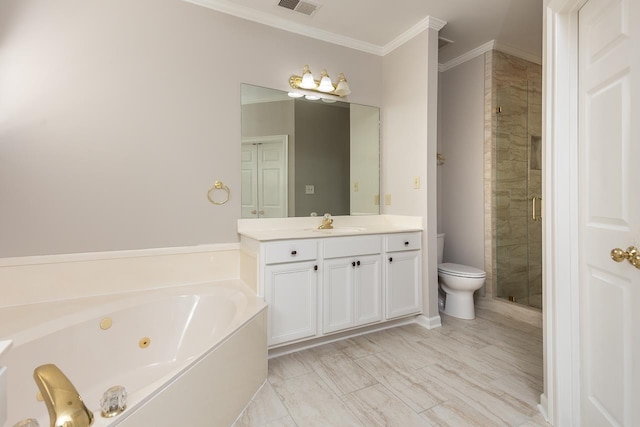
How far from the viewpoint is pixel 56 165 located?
6.17 ft

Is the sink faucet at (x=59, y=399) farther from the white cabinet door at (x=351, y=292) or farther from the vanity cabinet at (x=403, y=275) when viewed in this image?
the vanity cabinet at (x=403, y=275)

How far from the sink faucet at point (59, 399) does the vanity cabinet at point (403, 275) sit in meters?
2.02

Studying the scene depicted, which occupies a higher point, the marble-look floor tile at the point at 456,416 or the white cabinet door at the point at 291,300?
the white cabinet door at the point at 291,300

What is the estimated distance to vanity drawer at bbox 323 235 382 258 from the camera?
2.22m

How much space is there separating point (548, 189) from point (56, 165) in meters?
2.71

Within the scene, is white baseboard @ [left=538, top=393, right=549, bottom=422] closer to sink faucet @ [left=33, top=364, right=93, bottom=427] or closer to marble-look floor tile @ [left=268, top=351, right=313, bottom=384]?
marble-look floor tile @ [left=268, top=351, right=313, bottom=384]

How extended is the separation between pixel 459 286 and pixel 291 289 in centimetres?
159

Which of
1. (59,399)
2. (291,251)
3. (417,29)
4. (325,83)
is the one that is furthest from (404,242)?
(59,399)

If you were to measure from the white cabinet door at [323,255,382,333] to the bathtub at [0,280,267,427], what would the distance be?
541 millimetres

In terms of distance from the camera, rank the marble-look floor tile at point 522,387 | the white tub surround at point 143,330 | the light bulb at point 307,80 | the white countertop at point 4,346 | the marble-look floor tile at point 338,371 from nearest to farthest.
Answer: the white countertop at point 4,346 → the white tub surround at point 143,330 → the marble-look floor tile at point 522,387 → the marble-look floor tile at point 338,371 → the light bulb at point 307,80

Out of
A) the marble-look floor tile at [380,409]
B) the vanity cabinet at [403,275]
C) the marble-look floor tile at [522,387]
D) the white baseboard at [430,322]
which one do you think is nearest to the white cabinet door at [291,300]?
the marble-look floor tile at [380,409]

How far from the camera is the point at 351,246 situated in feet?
7.58

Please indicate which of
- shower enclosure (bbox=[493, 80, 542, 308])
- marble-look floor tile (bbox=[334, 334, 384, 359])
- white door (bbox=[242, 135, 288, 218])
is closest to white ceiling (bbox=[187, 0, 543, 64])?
shower enclosure (bbox=[493, 80, 542, 308])

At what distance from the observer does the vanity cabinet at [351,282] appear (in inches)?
87.5
